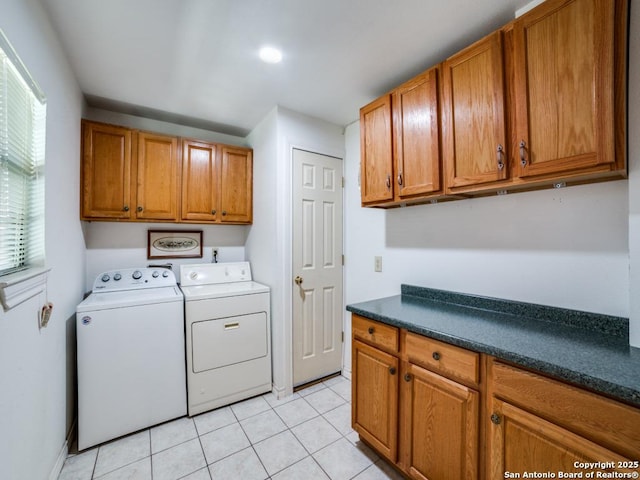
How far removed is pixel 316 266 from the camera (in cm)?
256

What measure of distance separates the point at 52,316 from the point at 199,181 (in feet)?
4.96

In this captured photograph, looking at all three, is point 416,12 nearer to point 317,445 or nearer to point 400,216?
point 400,216

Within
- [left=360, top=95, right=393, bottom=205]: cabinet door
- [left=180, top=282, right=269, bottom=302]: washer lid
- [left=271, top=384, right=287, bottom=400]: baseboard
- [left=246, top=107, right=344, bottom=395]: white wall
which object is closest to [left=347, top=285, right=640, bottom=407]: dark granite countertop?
[left=360, top=95, right=393, bottom=205]: cabinet door

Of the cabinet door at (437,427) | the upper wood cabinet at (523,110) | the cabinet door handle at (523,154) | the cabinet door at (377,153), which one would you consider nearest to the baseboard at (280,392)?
the cabinet door at (437,427)

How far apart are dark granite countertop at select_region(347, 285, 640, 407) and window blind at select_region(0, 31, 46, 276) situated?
1683 millimetres

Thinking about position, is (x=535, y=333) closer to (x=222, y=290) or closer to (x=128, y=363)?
(x=222, y=290)

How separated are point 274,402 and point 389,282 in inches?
54.4

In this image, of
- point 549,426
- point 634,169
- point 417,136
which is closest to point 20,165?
point 417,136

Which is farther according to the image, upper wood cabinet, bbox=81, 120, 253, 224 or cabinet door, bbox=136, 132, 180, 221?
cabinet door, bbox=136, 132, 180, 221

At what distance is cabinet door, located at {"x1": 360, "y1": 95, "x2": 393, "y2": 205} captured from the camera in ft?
6.15

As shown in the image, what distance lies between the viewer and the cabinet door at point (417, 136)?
5.27 ft

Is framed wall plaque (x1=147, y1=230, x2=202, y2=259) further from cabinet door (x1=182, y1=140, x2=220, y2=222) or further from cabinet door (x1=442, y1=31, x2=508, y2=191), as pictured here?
cabinet door (x1=442, y1=31, x2=508, y2=191)

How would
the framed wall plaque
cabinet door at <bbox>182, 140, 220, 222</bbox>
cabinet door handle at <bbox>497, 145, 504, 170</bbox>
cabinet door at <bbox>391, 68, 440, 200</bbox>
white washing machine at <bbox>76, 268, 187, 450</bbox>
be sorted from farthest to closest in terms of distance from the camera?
the framed wall plaque < cabinet door at <bbox>182, 140, 220, 222</bbox> < white washing machine at <bbox>76, 268, 187, 450</bbox> < cabinet door at <bbox>391, 68, 440, 200</bbox> < cabinet door handle at <bbox>497, 145, 504, 170</bbox>

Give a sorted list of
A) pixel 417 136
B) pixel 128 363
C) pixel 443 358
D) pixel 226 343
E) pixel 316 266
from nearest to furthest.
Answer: pixel 443 358, pixel 417 136, pixel 128 363, pixel 226 343, pixel 316 266
